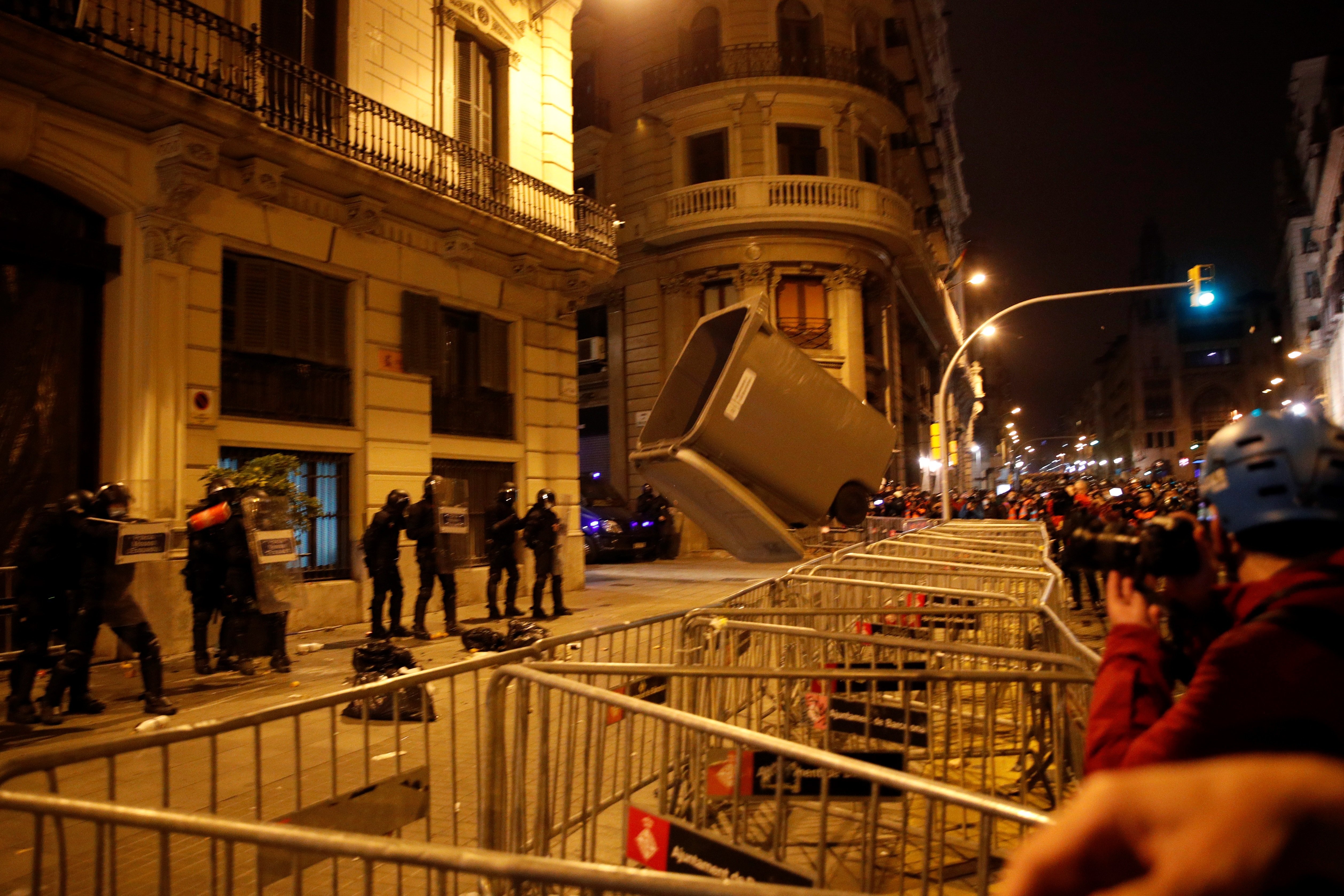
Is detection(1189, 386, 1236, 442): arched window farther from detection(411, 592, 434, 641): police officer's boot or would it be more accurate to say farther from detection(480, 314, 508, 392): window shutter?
detection(411, 592, 434, 641): police officer's boot

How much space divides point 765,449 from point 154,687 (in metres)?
5.41


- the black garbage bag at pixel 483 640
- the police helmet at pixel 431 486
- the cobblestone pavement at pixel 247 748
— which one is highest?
the police helmet at pixel 431 486

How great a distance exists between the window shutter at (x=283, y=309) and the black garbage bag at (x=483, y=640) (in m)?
5.29

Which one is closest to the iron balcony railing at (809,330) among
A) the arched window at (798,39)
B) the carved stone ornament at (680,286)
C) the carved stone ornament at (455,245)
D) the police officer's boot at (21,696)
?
the carved stone ornament at (680,286)

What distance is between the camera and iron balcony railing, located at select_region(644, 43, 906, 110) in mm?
25750

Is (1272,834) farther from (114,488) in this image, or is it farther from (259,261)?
(259,261)

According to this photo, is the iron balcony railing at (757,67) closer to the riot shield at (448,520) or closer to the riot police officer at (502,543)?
the riot police officer at (502,543)

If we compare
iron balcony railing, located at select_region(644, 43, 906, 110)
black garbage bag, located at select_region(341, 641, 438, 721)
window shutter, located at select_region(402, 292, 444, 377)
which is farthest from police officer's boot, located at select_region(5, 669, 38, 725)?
iron balcony railing, located at select_region(644, 43, 906, 110)

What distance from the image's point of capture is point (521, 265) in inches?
597

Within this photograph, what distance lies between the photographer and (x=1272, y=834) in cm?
79

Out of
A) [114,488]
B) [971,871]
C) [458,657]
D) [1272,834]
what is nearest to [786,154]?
[458,657]

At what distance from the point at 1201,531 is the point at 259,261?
1147 centimetres

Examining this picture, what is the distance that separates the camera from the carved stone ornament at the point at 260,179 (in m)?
10.6

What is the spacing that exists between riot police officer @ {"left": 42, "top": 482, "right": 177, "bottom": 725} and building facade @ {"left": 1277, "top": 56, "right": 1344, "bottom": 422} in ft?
179
